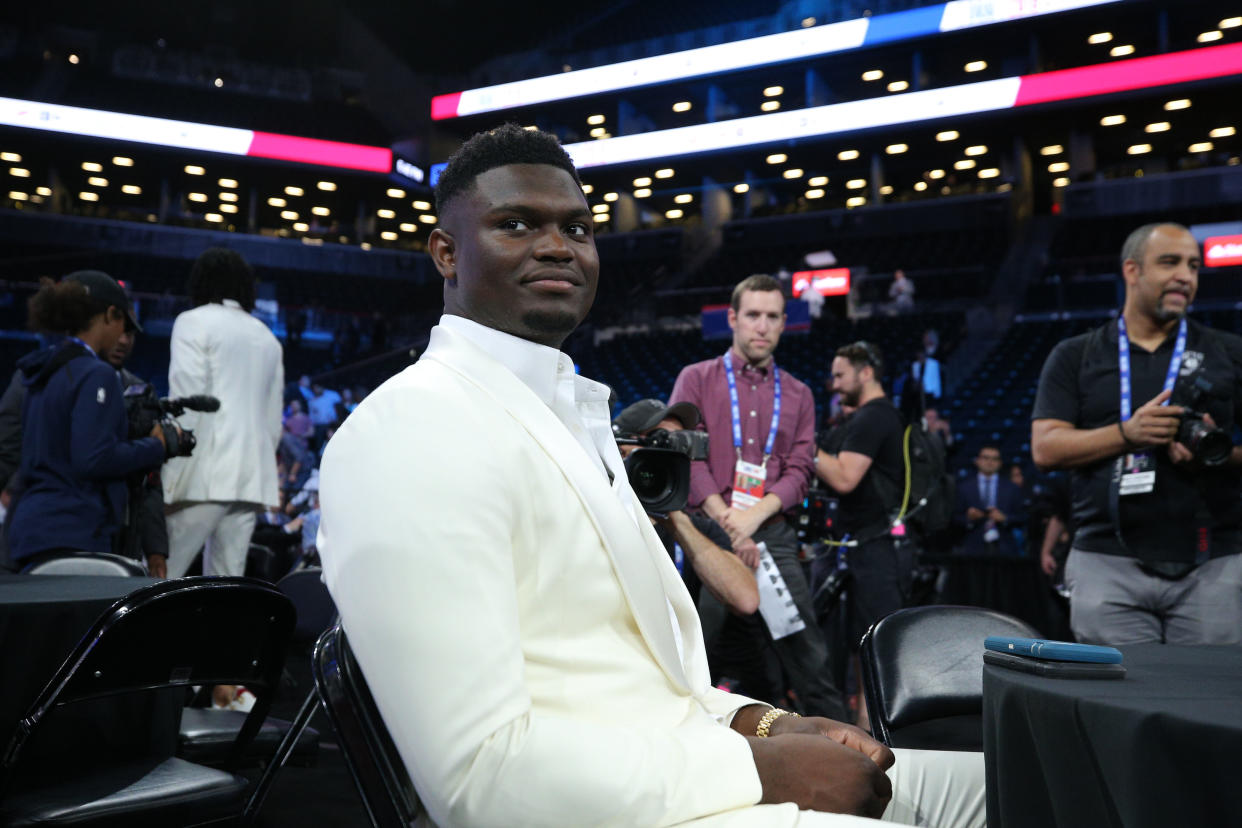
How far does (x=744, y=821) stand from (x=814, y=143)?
74.0ft

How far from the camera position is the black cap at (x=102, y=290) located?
3.10 metres

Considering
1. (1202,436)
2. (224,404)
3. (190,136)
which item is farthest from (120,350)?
(190,136)

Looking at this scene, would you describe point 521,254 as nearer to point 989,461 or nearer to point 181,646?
point 181,646

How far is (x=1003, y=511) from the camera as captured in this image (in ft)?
26.4

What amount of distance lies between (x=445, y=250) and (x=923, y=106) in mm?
20751

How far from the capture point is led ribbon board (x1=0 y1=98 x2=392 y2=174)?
21812 mm

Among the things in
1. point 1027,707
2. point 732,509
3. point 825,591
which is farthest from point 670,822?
point 825,591

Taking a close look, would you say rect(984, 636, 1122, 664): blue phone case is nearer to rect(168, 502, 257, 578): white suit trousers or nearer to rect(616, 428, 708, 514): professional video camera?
rect(616, 428, 708, 514): professional video camera

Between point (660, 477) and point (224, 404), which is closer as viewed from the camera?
point (660, 477)

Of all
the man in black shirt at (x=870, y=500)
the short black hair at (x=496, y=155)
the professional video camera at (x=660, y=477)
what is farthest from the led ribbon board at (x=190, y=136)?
the short black hair at (x=496, y=155)

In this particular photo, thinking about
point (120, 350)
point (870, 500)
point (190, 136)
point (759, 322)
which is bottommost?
point (870, 500)

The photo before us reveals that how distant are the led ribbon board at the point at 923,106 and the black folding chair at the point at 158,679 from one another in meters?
20.5

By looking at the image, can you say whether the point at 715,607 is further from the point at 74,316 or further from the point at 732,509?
the point at 74,316

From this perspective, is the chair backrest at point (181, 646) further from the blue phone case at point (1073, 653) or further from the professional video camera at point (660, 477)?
the blue phone case at point (1073, 653)
